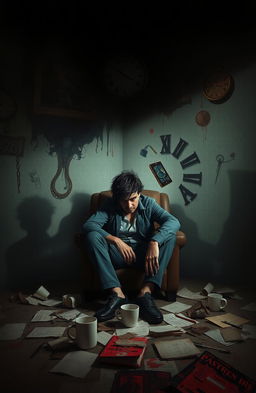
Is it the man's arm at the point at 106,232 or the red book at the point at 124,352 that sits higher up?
the man's arm at the point at 106,232

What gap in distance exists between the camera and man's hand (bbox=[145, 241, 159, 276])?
2303 millimetres

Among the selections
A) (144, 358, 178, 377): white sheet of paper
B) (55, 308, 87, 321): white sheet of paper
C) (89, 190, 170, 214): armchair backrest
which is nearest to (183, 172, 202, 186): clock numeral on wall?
(89, 190, 170, 214): armchair backrest

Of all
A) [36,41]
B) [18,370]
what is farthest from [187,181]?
[18,370]

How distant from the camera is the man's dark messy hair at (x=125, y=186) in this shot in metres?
2.45

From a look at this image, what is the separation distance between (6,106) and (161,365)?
2386 mm

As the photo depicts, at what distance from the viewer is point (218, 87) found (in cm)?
295

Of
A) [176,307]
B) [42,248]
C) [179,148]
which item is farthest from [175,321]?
[179,148]

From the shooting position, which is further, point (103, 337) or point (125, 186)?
point (125, 186)

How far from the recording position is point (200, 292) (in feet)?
9.12

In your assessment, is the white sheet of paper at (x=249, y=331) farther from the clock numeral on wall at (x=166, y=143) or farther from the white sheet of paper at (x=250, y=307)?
the clock numeral on wall at (x=166, y=143)

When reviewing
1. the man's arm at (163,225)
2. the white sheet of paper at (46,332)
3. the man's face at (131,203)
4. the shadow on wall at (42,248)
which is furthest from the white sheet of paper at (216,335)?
the shadow on wall at (42,248)

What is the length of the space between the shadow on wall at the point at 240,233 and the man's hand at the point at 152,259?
1015 mm

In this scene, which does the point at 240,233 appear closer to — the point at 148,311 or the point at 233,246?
the point at 233,246

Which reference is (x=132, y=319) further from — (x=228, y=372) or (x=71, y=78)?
(x=71, y=78)
